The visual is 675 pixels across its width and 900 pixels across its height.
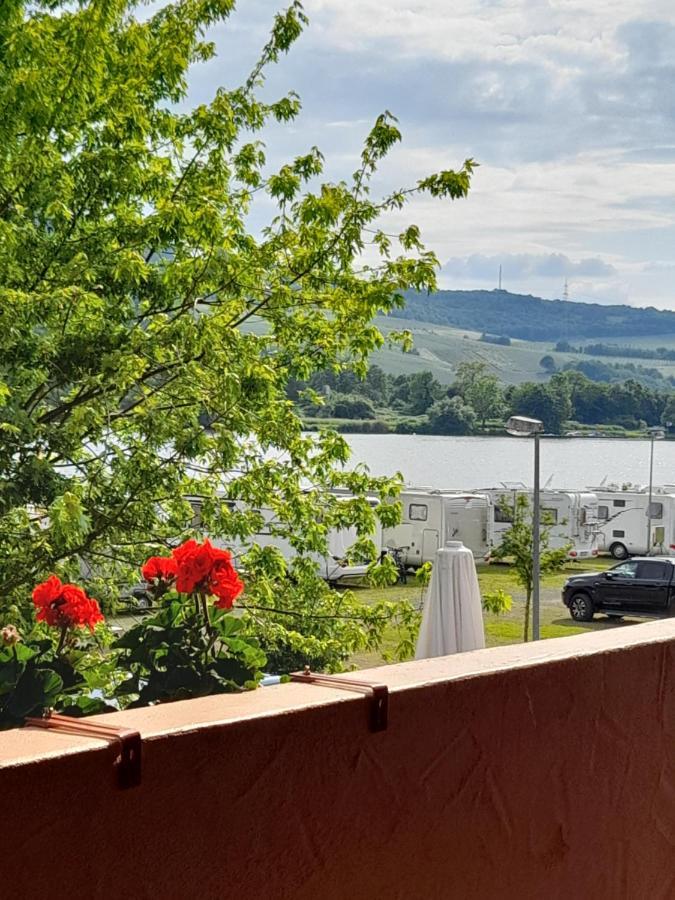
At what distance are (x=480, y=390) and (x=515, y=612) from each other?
17960 mm

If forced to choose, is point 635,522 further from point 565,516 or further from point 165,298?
point 165,298

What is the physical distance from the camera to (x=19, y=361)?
7062 mm

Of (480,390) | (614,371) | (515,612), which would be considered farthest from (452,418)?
(614,371)

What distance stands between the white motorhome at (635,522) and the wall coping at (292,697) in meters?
32.1

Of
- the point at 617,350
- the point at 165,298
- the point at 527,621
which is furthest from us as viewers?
the point at 617,350

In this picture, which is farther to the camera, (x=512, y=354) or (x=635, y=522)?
(x=512, y=354)

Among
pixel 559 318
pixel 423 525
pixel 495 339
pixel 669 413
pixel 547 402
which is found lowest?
pixel 423 525

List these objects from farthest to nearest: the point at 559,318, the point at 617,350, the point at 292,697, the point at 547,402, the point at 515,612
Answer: the point at 559,318 < the point at 617,350 < the point at 547,402 < the point at 515,612 < the point at 292,697

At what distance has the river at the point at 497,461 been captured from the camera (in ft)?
171

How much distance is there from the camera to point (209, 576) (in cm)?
189

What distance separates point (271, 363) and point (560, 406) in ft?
148

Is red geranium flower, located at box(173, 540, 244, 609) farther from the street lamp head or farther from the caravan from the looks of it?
the caravan

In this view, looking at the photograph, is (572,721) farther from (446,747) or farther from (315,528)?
(315,528)

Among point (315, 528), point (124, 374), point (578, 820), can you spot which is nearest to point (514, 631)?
point (315, 528)
